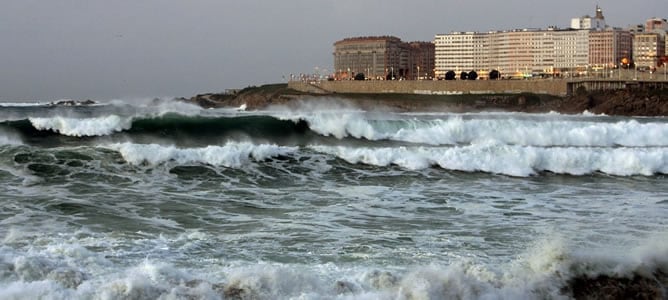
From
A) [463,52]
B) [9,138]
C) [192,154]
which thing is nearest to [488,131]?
[192,154]

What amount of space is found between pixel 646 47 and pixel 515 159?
143m

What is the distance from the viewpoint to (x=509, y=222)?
1192 centimetres

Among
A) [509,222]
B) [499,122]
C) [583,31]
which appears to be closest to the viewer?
[509,222]

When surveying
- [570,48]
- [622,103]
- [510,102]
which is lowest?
[622,103]

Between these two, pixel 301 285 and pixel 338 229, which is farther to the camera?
pixel 338 229

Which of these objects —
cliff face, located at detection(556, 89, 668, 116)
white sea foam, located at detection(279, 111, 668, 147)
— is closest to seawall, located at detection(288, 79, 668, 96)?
cliff face, located at detection(556, 89, 668, 116)

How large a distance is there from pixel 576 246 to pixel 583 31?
5728 inches

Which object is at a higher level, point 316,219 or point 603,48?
point 603,48

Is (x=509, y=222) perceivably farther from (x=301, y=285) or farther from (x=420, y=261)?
(x=301, y=285)

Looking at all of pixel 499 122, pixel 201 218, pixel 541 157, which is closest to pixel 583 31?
pixel 499 122

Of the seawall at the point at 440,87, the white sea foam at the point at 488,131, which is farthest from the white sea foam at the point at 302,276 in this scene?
the seawall at the point at 440,87

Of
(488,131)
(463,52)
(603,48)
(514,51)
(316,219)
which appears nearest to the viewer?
(316,219)

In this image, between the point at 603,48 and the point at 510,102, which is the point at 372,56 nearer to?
the point at 603,48

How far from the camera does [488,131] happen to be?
28781mm
